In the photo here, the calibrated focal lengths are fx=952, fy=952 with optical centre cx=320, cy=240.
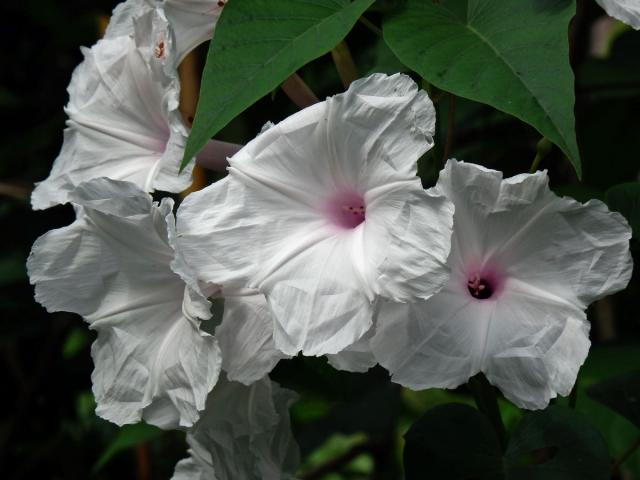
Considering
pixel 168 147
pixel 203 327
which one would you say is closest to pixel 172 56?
pixel 168 147

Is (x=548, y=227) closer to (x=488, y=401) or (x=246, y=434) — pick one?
(x=488, y=401)

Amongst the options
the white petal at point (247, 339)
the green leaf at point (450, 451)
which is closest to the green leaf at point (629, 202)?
the green leaf at point (450, 451)

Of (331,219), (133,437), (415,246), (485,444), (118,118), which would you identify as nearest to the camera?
(415,246)

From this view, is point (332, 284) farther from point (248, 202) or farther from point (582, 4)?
point (582, 4)

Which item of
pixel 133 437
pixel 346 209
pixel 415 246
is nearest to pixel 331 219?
pixel 346 209

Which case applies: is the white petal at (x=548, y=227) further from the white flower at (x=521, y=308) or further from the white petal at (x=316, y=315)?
the white petal at (x=316, y=315)

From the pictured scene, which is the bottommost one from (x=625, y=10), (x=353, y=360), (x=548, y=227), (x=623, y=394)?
(x=623, y=394)
